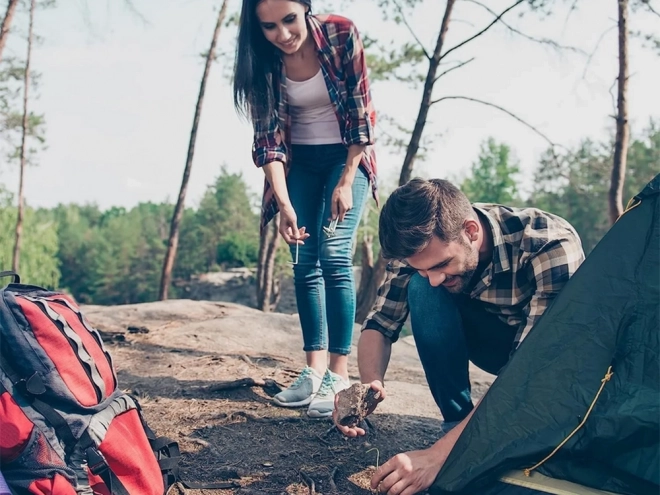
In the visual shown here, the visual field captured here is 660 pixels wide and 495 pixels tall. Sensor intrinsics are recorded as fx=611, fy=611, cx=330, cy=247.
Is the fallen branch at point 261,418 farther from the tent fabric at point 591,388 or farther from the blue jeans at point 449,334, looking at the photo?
the tent fabric at point 591,388

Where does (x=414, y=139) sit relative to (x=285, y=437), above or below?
above

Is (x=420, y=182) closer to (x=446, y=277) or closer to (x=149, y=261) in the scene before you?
(x=446, y=277)

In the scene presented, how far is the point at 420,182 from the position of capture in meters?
2.04

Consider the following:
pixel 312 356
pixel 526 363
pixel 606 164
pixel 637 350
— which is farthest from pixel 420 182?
pixel 606 164

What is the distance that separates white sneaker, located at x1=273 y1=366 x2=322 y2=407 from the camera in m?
2.81

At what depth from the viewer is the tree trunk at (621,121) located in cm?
541

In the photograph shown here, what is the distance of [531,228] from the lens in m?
2.04

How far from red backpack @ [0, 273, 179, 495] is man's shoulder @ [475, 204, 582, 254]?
1.36m

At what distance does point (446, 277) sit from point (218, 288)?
88.4 ft

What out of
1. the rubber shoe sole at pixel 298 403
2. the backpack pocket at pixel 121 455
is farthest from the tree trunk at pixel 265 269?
the backpack pocket at pixel 121 455

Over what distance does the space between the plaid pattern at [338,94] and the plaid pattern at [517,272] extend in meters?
0.73

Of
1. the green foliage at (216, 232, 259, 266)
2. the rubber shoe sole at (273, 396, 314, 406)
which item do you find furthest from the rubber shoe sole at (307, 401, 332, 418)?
the green foliage at (216, 232, 259, 266)

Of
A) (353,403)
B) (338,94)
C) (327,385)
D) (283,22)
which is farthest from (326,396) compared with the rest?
(283,22)

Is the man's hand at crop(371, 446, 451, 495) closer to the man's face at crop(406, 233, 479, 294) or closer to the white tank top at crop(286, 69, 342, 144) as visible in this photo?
the man's face at crop(406, 233, 479, 294)
